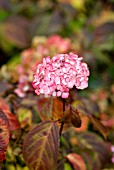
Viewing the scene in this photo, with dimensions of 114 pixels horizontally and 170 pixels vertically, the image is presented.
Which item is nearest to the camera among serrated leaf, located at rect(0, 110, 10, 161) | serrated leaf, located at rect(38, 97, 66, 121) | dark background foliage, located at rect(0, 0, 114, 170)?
serrated leaf, located at rect(0, 110, 10, 161)

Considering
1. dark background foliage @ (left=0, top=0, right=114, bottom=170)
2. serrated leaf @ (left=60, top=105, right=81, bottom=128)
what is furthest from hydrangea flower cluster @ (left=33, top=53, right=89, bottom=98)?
dark background foliage @ (left=0, top=0, right=114, bottom=170)

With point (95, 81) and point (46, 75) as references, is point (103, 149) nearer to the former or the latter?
point (46, 75)

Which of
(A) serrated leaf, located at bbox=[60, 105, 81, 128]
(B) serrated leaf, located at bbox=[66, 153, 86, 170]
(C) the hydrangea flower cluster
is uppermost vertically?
(C) the hydrangea flower cluster

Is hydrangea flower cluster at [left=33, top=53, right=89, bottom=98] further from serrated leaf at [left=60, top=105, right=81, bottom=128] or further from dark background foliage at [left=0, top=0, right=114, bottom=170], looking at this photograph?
dark background foliage at [left=0, top=0, right=114, bottom=170]

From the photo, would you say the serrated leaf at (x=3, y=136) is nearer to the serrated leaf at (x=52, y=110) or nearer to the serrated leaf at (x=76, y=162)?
the serrated leaf at (x=52, y=110)

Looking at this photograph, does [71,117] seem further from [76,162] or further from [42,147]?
[76,162]

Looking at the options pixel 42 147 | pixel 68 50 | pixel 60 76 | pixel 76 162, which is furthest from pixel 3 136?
pixel 68 50

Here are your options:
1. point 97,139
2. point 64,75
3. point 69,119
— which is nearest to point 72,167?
point 97,139
